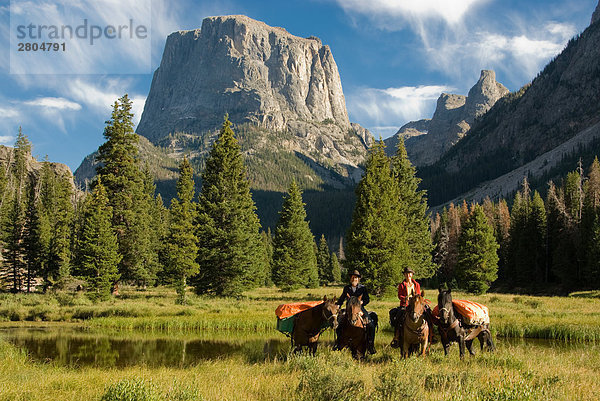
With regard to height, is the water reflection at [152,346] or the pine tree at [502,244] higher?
the pine tree at [502,244]

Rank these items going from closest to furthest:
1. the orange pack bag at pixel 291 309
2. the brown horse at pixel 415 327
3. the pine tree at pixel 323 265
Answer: the brown horse at pixel 415 327
the orange pack bag at pixel 291 309
the pine tree at pixel 323 265

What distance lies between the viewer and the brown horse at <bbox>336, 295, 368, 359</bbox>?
11.4 meters

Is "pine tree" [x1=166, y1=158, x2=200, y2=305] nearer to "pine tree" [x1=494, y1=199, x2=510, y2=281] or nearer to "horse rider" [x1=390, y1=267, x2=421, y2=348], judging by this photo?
"horse rider" [x1=390, y1=267, x2=421, y2=348]

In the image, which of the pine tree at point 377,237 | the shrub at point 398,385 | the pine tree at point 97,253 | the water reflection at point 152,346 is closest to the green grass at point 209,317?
the water reflection at point 152,346

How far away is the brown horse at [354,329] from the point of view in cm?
1136

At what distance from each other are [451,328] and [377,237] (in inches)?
759

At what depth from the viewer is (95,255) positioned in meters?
31.7

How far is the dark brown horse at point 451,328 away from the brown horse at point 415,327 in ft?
2.29

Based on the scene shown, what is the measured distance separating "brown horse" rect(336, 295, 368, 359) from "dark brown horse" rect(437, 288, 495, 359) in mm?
2251

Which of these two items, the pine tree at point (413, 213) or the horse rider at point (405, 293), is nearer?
the horse rider at point (405, 293)

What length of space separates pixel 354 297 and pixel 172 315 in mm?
17988

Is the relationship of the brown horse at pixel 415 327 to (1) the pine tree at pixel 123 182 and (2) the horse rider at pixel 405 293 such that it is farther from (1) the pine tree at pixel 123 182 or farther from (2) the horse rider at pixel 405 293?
(1) the pine tree at pixel 123 182

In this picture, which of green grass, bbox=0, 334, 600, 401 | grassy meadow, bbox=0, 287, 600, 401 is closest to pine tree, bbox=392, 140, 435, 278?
grassy meadow, bbox=0, 287, 600, 401

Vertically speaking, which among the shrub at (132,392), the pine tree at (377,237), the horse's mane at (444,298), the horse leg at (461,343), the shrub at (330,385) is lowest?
the horse leg at (461,343)
